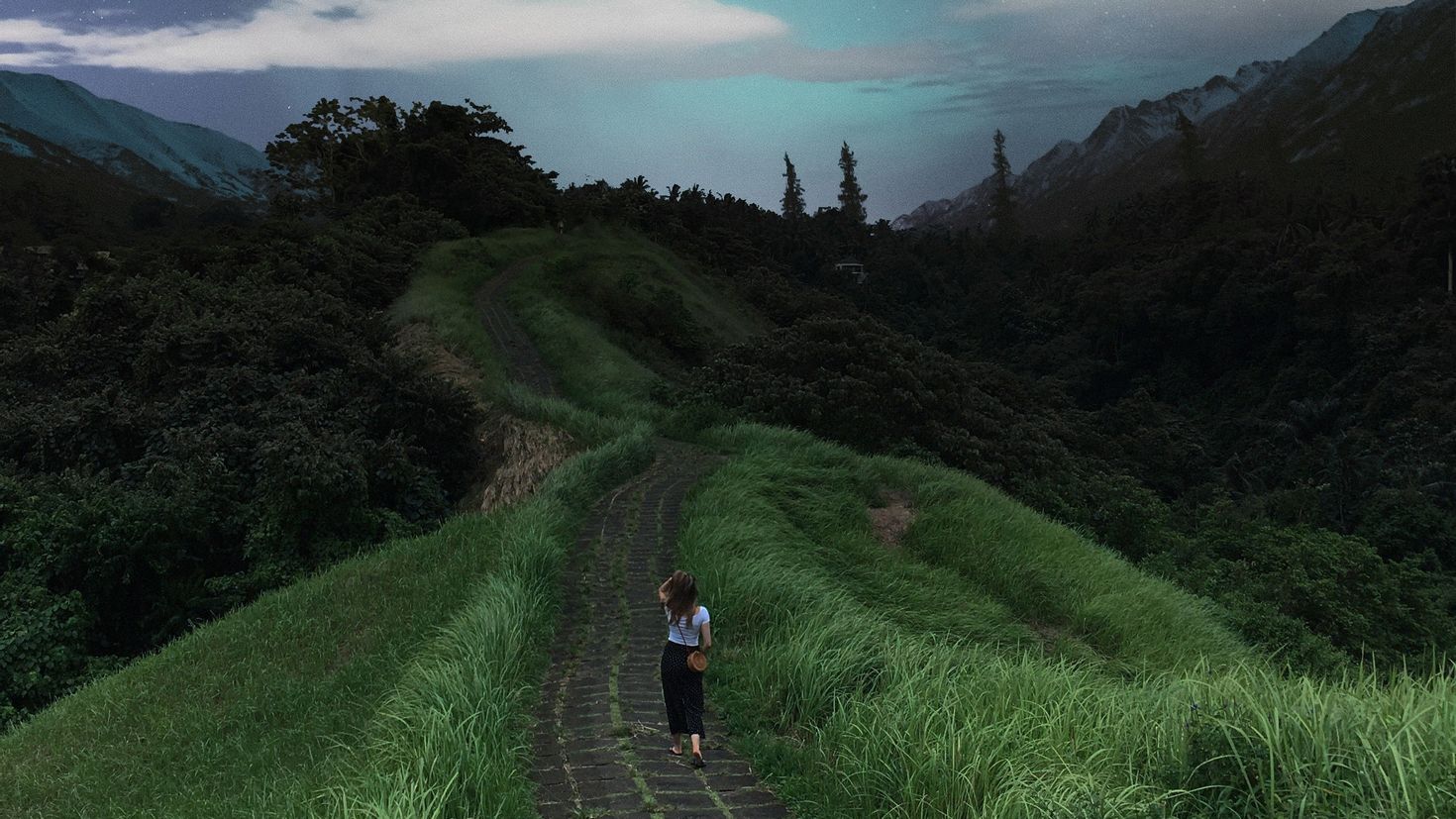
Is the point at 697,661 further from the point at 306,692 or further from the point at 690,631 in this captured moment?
the point at 306,692

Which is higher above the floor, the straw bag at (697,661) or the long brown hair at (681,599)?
the long brown hair at (681,599)

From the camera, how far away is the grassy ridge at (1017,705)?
3367 mm

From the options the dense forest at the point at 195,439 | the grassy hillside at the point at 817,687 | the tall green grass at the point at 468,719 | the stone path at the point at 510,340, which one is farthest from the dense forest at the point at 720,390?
the tall green grass at the point at 468,719

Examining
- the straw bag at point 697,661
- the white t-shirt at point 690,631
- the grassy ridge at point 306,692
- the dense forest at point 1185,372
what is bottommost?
the dense forest at point 1185,372

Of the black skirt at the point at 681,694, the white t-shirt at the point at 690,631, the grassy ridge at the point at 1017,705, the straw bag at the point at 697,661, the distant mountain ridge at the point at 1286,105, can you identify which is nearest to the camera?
the grassy ridge at the point at 1017,705

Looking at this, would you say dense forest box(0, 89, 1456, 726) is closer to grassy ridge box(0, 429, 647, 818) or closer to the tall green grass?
grassy ridge box(0, 429, 647, 818)

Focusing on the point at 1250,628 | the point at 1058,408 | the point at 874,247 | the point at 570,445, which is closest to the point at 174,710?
the point at 570,445

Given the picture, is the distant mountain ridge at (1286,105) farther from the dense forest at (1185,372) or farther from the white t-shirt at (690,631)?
the white t-shirt at (690,631)

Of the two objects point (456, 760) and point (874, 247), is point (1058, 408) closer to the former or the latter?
point (874, 247)

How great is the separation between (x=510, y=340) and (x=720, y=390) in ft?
28.5

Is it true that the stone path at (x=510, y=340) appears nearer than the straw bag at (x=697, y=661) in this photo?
No

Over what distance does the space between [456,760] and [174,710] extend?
486cm

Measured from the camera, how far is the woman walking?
16.5 feet

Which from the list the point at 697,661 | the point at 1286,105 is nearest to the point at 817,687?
the point at 697,661
